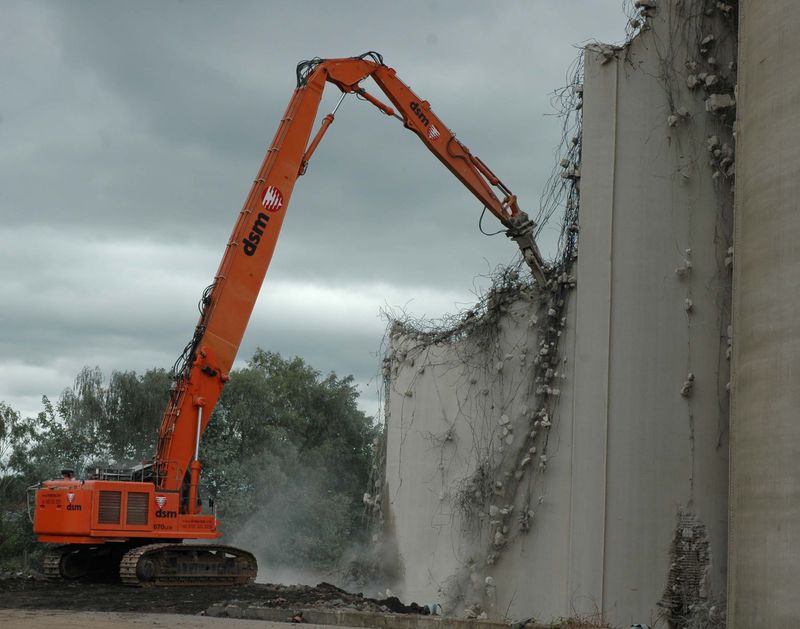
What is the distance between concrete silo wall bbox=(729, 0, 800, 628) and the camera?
8.90 meters

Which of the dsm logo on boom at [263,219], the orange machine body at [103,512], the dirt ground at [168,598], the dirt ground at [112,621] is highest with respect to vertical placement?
the dsm logo on boom at [263,219]

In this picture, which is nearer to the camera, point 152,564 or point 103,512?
point 103,512

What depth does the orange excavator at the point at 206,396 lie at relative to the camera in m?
18.4

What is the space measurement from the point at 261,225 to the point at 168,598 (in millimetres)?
6441

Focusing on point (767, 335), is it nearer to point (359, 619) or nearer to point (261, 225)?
point (359, 619)

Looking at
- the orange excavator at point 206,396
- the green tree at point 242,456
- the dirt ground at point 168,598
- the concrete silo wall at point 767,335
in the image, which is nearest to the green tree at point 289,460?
the green tree at point 242,456

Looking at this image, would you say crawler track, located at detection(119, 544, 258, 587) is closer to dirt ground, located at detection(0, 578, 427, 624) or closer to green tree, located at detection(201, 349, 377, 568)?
dirt ground, located at detection(0, 578, 427, 624)

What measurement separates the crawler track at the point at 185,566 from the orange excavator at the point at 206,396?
2 cm

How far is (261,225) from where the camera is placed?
1931cm

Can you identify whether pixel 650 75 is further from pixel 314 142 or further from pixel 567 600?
pixel 314 142

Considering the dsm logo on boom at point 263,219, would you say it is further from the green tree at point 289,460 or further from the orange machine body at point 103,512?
the green tree at point 289,460

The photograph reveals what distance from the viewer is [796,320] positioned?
8.94m

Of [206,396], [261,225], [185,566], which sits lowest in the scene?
[185,566]

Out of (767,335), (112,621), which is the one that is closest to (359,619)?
(112,621)
